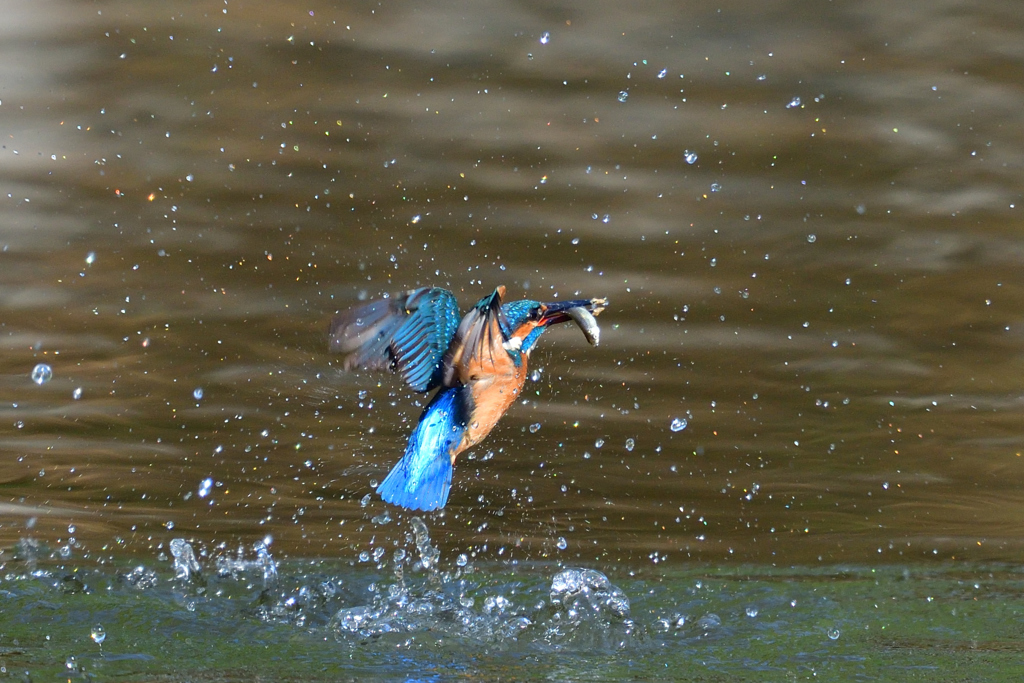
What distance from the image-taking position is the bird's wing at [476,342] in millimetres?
2148

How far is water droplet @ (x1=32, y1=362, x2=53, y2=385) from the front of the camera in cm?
362

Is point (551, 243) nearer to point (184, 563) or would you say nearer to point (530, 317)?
point (530, 317)

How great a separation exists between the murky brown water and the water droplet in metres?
0.03

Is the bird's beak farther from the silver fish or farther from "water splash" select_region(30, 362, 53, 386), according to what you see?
"water splash" select_region(30, 362, 53, 386)

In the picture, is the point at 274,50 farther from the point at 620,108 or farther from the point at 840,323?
the point at 840,323

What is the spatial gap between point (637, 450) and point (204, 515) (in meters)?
1.26

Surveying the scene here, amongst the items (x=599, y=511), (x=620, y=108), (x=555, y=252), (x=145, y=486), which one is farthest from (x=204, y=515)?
(x=620, y=108)

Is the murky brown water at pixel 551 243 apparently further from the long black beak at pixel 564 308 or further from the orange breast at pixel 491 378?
the long black beak at pixel 564 308

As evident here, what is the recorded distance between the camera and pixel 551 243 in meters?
3.84

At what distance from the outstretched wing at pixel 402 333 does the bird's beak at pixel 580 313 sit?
210 mm

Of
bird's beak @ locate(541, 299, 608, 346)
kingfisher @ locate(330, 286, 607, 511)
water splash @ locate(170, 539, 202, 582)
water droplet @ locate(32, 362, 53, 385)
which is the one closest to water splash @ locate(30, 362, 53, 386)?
water droplet @ locate(32, 362, 53, 385)

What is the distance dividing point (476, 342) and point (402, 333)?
164mm

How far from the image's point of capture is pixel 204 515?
331 centimetres

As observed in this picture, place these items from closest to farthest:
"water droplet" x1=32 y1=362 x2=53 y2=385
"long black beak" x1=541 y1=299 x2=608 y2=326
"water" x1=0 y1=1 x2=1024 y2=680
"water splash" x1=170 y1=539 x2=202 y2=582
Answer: "long black beak" x1=541 y1=299 x2=608 y2=326 → "water splash" x1=170 y1=539 x2=202 y2=582 → "water" x1=0 y1=1 x2=1024 y2=680 → "water droplet" x1=32 y1=362 x2=53 y2=385
